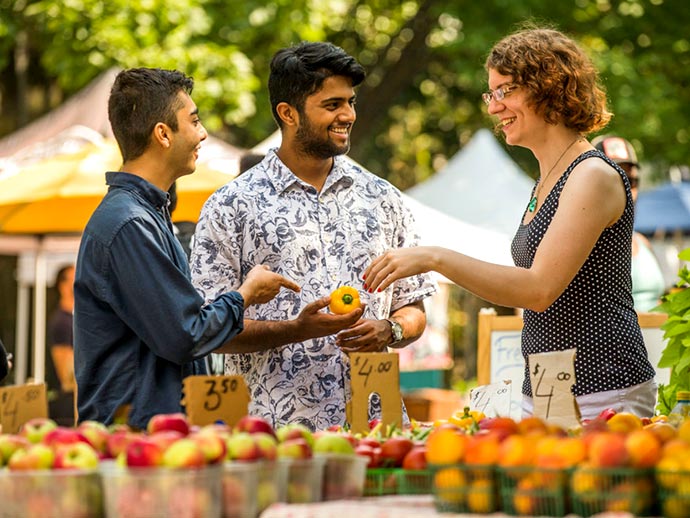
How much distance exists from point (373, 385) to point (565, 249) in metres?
0.66

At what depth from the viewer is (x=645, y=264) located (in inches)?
270

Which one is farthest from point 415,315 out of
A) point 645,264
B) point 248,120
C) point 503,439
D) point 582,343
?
point 248,120

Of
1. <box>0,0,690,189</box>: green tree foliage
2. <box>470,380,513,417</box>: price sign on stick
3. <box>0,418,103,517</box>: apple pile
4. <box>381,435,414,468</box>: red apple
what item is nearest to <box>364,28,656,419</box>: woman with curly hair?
<box>470,380,513,417</box>: price sign on stick

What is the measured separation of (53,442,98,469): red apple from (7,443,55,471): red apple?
15 millimetres

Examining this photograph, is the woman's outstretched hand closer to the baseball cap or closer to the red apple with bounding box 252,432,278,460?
the red apple with bounding box 252,432,278,460

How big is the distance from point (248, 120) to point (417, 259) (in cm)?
1066

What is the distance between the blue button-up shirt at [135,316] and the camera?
312 cm

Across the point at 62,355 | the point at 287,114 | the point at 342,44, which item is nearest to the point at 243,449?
the point at 287,114

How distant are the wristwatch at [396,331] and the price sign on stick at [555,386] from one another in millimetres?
858

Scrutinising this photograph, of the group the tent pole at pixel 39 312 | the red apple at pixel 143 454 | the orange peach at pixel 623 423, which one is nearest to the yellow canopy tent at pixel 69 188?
the tent pole at pixel 39 312

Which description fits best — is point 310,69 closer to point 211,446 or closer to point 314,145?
point 314,145

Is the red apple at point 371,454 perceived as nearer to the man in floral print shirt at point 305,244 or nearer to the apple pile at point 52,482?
the apple pile at point 52,482

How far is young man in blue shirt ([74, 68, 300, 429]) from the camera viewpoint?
3129 millimetres

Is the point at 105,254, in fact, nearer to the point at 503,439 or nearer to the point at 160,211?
the point at 160,211
